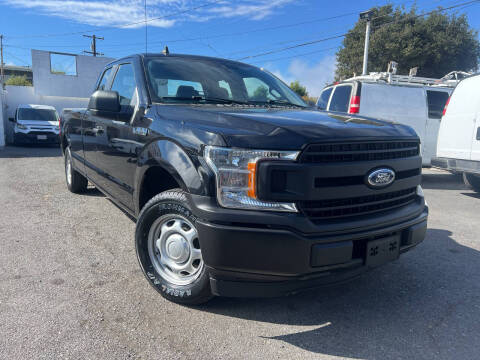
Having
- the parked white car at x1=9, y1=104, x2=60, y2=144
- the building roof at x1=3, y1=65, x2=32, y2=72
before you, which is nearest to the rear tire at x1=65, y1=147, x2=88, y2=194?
the parked white car at x1=9, y1=104, x2=60, y2=144

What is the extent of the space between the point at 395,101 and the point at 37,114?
1441 centimetres

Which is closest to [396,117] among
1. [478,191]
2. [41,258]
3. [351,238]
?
[478,191]

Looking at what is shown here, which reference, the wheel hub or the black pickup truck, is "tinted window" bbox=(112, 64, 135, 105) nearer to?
the black pickup truck

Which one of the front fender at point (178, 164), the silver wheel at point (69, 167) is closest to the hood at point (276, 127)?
the front fender at point (178, 164)

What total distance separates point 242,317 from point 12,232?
3089mm

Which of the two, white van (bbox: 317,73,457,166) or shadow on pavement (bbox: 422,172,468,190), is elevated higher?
white van (bbox: 317,73,457,166)

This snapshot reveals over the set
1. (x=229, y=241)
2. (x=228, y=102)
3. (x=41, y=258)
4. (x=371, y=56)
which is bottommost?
(x=41, y=258)

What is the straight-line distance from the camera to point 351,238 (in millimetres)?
2184

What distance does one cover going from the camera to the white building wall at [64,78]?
22.3 m

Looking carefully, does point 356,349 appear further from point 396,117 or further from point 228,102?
point 396,117

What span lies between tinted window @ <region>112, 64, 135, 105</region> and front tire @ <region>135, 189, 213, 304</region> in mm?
1270

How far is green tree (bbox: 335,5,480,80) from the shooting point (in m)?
26.9

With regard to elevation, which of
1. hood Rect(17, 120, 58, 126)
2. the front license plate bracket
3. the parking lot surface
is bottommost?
the parking lot surface

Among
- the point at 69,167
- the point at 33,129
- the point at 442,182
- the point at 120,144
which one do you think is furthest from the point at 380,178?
the point at 33,129
